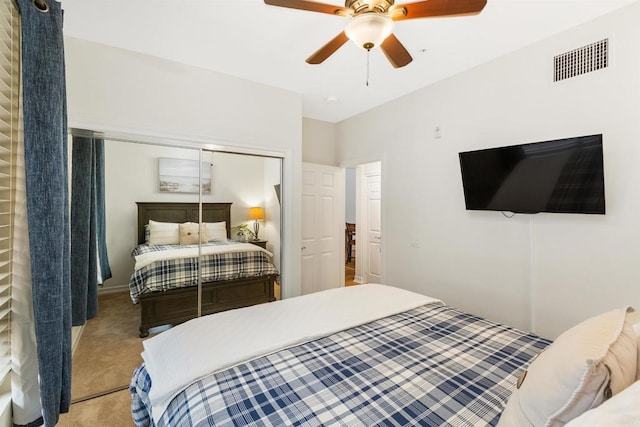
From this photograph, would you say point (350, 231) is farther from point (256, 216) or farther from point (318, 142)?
point (256, 216)

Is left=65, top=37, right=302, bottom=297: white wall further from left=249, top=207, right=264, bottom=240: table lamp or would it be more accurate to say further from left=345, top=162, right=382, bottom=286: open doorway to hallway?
left=345, top=162, right=382, bottom=286: open doorway to hallway

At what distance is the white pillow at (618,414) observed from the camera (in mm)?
536

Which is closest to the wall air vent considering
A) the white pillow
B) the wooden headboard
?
the white pillow

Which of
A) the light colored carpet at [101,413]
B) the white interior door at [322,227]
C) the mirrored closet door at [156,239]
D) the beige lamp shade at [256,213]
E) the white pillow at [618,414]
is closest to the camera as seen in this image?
the white pillow at [618,414]

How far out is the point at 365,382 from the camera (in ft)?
3.92

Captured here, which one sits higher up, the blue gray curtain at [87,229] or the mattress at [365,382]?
the blue gray curtain at [87,229]

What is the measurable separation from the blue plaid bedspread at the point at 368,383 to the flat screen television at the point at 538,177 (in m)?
1.05

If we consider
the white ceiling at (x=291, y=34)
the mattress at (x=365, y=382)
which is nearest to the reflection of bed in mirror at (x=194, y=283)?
the mattress at (x=365, y=382)

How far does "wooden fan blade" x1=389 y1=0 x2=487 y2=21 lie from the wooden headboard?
218 centimetres

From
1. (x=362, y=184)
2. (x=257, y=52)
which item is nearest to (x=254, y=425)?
(x=257, y=52)

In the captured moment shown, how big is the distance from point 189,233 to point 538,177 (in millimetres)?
2944

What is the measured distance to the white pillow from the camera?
0.54 meters

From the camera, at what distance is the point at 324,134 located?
4.29 metres

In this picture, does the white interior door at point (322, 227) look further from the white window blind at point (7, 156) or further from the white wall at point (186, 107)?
the white window blind at point (7, 156)
